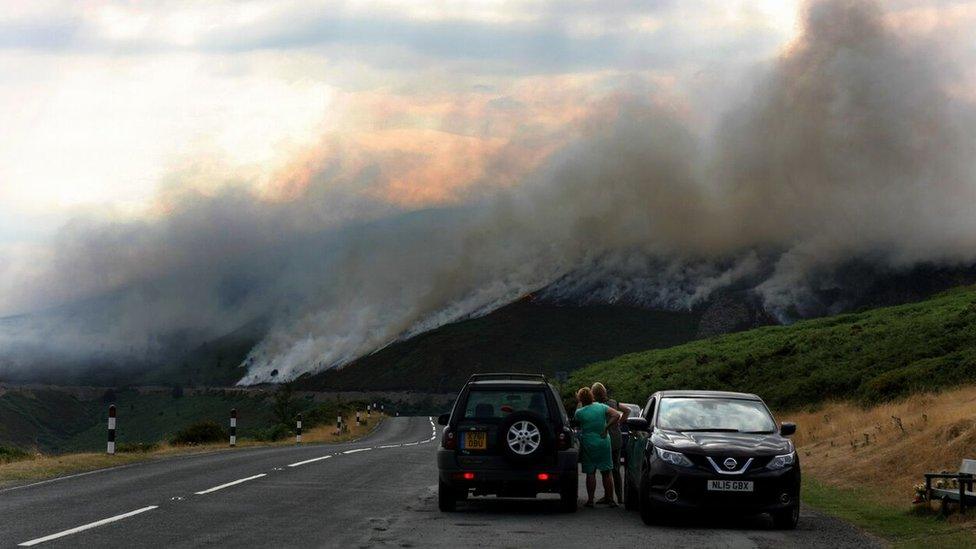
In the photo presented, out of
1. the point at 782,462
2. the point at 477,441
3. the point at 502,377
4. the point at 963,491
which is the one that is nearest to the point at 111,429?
the point at 502,377

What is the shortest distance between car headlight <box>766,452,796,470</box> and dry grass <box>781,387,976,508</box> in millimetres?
4690

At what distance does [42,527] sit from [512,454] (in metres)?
6.35

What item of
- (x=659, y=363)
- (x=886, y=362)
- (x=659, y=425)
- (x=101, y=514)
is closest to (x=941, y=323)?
(x=886, y=362)

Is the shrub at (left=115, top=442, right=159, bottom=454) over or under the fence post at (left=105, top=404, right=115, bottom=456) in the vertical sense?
under

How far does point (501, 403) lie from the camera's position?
1761 centimetres

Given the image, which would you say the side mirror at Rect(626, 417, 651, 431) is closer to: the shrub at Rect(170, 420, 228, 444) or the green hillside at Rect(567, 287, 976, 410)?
the green hillside at Rect(567, 287, 976, 410)

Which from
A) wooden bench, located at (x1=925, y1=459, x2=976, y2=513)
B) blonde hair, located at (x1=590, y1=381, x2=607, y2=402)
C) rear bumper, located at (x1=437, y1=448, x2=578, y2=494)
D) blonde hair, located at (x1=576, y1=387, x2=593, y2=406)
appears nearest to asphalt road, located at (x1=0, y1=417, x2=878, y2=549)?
rear bumper, located at (x1=437, y1=448, x2=578, y2=494)

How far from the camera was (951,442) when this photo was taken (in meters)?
22.5

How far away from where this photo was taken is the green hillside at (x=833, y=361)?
46.8 metres

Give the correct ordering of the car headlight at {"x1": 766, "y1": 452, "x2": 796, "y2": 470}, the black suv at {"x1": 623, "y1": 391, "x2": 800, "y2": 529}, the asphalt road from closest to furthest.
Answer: the asphalt road → the black suv at {"x1": 623, "y1": 391, "x2": 800, "y2": 529} → the car headlight at {"x1": 766, "y1": 452, "x2": 796, "y2": 470}

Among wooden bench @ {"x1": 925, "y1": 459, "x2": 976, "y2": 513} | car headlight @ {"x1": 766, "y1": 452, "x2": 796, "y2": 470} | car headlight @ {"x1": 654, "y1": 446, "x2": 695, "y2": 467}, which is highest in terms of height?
car headlight @ {"x1": 654, "y1": 446, "x2": 695, "y2": 467}

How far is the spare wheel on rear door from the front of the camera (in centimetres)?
1684

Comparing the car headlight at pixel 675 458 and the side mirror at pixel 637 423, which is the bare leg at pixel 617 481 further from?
the car headlight at pixel 675 458

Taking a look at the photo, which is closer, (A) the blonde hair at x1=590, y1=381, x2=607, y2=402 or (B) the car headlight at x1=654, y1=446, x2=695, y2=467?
(B) the car headlight at x1=654, y1=446, x2=695, y2=467
